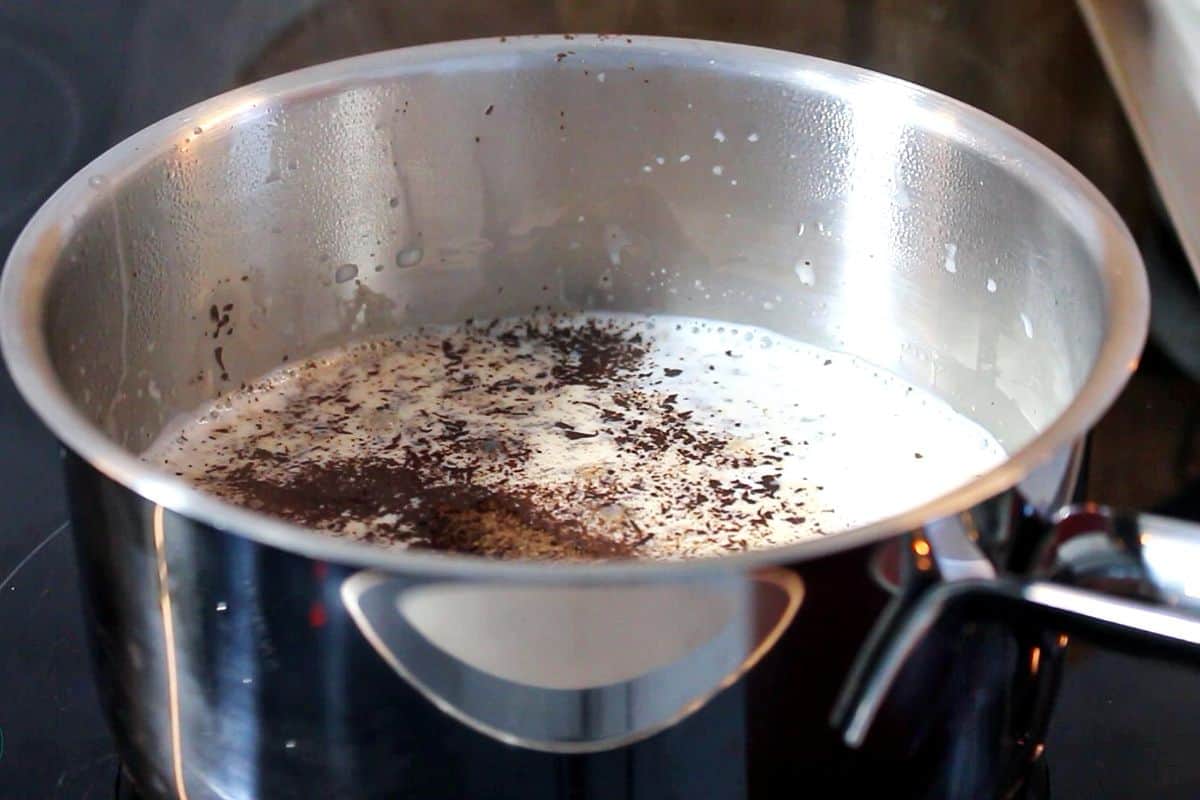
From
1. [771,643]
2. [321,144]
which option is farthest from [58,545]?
[771,643]

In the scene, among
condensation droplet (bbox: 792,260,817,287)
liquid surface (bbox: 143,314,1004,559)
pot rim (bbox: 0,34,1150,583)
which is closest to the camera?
pot rim (bbox: 0,34,1150,583)

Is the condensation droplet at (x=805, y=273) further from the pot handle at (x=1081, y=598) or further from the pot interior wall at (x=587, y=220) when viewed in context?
the pot handle at (x=1081, y=598)

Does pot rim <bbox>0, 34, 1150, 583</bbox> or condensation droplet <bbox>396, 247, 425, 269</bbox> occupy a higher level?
pot rim <bbox>0, 34, 1150, 583</bbox>

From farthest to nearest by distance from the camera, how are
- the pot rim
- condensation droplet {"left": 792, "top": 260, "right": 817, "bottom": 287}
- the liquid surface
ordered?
condensation droplet {"left": 792, "top": 260, "right": 817, "bottom": 287}
the liquid surface
the pot rim

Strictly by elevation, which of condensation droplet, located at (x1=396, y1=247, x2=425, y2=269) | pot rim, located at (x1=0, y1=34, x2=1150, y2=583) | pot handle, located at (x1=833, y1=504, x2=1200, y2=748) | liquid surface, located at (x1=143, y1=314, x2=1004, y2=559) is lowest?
liquid surface, located at (x1=143, y1=314, x2=1004, y2=559)

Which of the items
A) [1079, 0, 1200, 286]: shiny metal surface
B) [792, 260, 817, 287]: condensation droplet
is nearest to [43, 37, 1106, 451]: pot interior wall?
[792, 260, 817, 287]: condensation droplet

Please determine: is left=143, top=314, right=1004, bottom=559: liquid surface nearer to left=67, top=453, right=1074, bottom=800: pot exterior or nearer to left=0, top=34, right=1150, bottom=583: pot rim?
left=0, top=34, right=1150, bottom=583: pot rim

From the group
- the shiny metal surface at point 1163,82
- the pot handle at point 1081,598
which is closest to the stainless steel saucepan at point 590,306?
the pot handle at point 1081,598

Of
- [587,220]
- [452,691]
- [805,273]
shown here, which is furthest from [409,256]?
[452,691]
